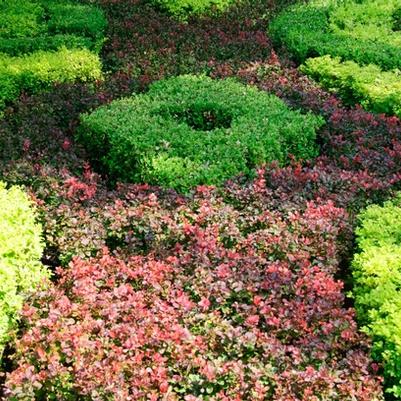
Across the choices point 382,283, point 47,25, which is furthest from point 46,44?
point 382,283

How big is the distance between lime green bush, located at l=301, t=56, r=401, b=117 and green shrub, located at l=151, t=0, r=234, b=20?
10.2 ft

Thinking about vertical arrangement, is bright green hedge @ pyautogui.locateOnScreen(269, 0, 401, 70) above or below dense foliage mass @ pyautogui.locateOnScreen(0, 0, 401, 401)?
above

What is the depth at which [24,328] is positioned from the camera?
423cm

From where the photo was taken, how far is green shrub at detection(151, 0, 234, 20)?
11039 millimetres

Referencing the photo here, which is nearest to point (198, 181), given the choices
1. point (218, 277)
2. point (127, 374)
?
point (218, 277)

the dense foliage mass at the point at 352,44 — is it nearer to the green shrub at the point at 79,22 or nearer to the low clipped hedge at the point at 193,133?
the low clipped hedge at the point at 193,133

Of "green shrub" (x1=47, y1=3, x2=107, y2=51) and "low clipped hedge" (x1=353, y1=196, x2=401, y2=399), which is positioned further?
"green shrub" (x1=47, y1=3, x2=107, y2=51)

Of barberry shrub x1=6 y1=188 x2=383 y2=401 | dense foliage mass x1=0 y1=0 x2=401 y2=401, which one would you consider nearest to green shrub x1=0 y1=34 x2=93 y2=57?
dense foliage mass x1=0 y1=0 x2=401 y2=401

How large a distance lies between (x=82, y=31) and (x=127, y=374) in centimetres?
702

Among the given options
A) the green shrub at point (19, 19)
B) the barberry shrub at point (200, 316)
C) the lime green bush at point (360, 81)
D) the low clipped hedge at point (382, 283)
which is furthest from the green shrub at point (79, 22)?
the low clipped hedge at point (382, 283)

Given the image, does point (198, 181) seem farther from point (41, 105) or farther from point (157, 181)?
point (41, 105)

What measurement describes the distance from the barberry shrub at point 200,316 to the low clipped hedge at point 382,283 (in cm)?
14

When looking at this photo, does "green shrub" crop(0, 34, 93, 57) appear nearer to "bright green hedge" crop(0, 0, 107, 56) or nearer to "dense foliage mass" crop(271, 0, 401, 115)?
"bright green hedge" crop(0, 0, 107, 56)

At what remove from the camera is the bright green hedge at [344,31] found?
8.82m
